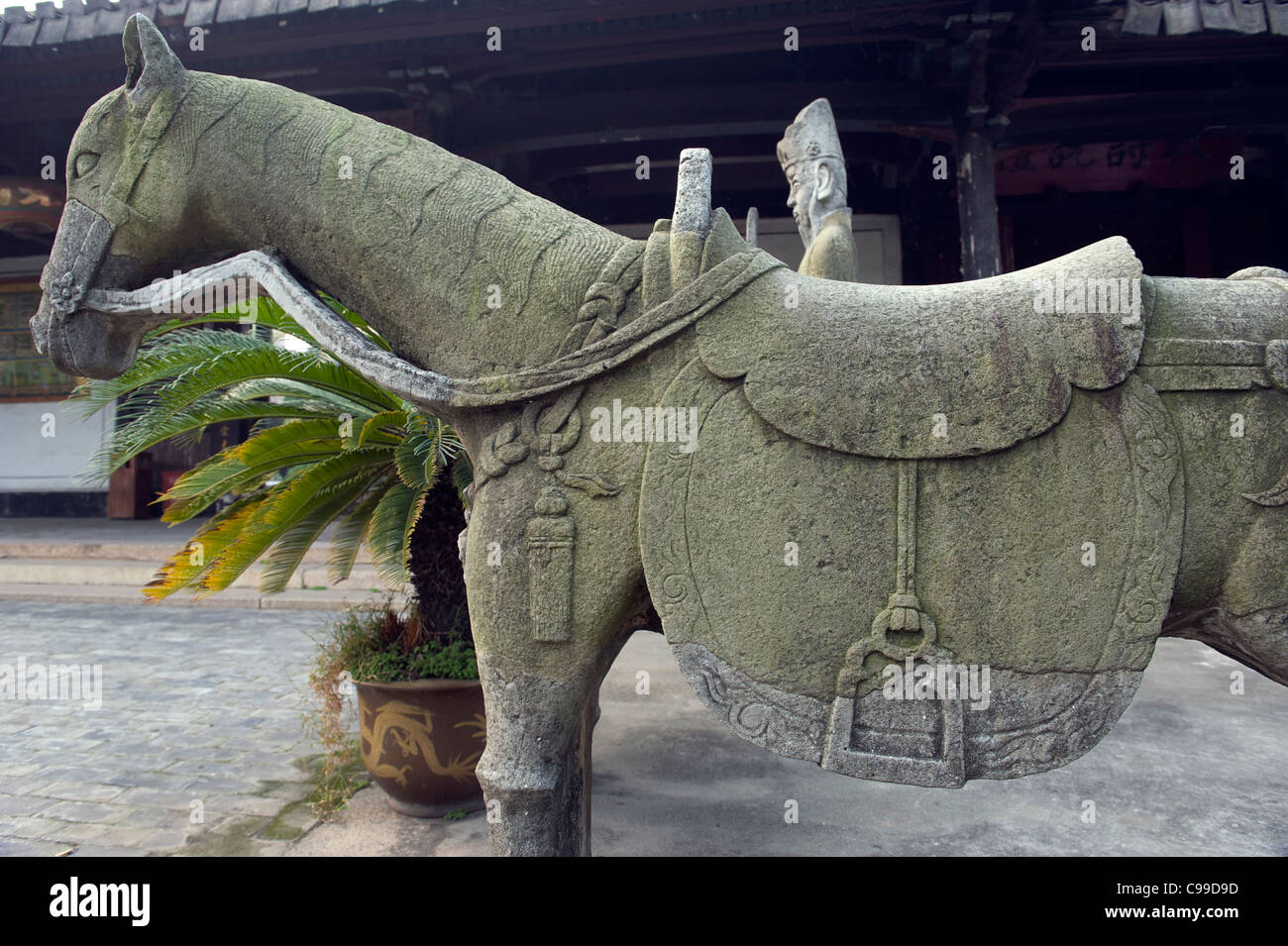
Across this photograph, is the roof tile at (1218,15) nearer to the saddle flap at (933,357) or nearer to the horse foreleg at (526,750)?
the saddle flap at (933,357)

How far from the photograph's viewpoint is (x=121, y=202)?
1.64 m

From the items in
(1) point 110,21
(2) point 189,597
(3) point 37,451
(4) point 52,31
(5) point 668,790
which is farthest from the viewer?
(3) point 37,451

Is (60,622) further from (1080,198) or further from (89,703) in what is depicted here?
(1080,198)

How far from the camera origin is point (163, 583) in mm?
2840

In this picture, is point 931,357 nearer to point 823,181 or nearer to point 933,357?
point 933,357

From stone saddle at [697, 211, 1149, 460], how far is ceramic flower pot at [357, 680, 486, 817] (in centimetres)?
186

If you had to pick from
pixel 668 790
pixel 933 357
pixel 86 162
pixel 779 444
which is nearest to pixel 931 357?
pixel 933 357

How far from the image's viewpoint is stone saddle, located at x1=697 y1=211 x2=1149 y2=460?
1.48 metres

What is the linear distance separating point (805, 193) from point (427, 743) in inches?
96.7

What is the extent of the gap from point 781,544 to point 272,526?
2006 mm

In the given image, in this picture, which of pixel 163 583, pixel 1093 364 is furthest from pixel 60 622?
pixel 1093 364

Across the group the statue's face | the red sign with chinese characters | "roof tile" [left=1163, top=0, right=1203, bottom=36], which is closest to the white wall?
the statue's face

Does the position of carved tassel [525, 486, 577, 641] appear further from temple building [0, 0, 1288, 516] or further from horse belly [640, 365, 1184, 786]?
temple building [0, 0, 1288, 516]

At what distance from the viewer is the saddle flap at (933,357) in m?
1.48
